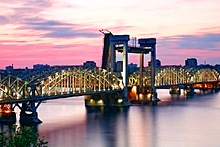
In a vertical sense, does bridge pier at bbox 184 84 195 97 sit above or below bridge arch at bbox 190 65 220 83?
below

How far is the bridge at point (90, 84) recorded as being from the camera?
42406mm

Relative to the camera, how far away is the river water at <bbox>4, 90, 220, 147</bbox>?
3131 cm

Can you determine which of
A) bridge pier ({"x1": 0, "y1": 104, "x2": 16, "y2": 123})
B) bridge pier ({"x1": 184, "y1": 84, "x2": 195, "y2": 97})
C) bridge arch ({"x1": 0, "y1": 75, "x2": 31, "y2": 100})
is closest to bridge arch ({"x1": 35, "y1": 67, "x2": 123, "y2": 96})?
bridge arch ({"x1": 0, "y1": 75, "x2": 31, "y2": 100})

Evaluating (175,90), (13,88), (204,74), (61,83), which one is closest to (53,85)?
(61,83)

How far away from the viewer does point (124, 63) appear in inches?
2488

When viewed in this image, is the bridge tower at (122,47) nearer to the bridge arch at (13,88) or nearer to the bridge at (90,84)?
the bridge at (90,84)

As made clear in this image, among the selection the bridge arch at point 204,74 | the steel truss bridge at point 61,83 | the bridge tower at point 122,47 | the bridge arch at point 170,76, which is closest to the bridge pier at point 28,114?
the steel truss bridge at point 61,83

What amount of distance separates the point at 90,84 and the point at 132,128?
871 inches

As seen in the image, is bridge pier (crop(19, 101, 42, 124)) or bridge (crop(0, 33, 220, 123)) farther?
bridge (crop(0, 33, 220, 123))

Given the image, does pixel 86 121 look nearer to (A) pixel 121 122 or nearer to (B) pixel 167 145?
(A) pixel 121 122

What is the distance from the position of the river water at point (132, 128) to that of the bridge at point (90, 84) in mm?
2403

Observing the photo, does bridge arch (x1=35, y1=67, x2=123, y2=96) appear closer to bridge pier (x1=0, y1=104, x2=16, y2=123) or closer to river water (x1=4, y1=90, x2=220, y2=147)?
river water (x1=4, y1=90, x2=220, y2=147)

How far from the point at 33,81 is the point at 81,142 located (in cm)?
1575

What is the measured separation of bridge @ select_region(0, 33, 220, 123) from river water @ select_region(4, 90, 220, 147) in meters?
2.40
